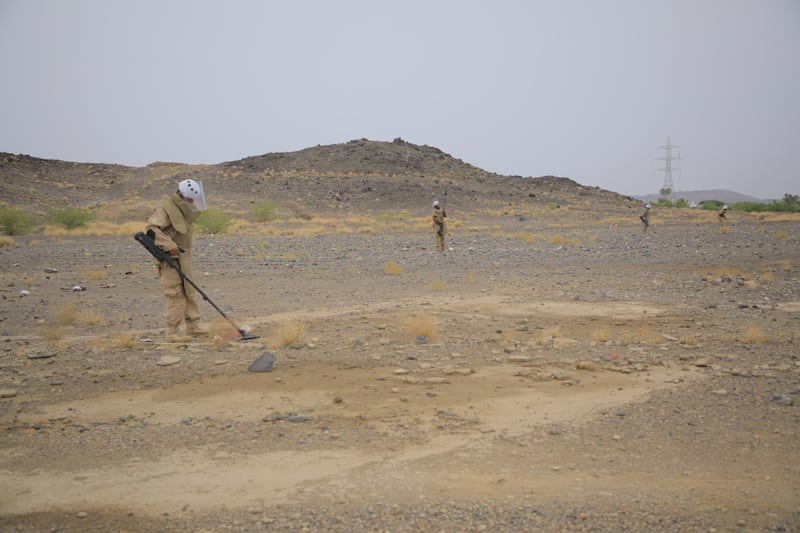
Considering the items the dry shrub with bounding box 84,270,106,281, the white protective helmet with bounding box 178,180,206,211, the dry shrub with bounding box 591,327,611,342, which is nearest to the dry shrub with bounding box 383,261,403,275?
the dry shrub with bounding box 84,270,106,281

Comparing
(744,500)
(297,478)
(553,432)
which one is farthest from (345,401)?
(744,500)

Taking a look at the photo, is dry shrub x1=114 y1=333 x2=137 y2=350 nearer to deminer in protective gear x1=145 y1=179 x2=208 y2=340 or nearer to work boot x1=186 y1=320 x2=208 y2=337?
deminer in protective gear x1=145 y1=179 x2=208 y2=340

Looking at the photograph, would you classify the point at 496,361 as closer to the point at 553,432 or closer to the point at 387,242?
the point at 553,432

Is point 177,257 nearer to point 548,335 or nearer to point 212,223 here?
point 548,335

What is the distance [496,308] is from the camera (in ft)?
34.2

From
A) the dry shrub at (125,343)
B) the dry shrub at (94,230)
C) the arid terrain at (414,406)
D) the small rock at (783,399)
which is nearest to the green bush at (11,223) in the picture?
the dry shrub at (94,230)

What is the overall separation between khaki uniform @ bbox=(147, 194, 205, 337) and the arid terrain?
398 mm

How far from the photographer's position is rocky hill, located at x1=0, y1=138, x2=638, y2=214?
5481 cm

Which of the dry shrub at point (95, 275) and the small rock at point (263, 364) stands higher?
the dry shrub at point (95, 275)

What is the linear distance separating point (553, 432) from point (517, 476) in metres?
0.86

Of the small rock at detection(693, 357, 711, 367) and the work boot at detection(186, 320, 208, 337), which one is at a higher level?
the work boot at detection(186, 320, 208, 337)

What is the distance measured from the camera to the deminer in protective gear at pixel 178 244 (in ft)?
27.4

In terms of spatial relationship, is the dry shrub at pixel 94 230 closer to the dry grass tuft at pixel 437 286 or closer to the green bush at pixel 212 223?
the green bush at pixel 212 223

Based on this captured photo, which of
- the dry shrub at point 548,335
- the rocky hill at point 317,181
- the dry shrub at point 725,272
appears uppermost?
the rocky hill at point 317,181
